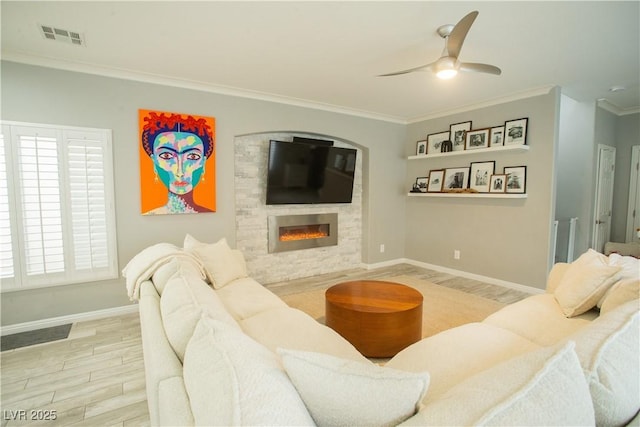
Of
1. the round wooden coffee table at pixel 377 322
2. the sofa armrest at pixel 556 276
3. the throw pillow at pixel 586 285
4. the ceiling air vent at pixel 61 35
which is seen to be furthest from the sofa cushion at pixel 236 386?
the ceiling air vent at pixel 61 35

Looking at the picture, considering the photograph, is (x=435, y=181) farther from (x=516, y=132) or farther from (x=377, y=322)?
(x=377, y=322)

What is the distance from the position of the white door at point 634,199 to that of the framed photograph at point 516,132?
244 cm

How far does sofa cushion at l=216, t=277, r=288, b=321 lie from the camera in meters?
2.29

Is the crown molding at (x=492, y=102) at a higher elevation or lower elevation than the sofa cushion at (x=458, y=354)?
higher

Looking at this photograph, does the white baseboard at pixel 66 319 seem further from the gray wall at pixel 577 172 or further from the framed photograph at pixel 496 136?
the gray wall at pixel 577 172

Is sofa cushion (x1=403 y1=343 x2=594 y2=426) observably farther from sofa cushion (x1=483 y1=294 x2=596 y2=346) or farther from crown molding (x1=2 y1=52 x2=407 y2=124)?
crown molding (x1=2 y1=52 x2=407 y2=124)

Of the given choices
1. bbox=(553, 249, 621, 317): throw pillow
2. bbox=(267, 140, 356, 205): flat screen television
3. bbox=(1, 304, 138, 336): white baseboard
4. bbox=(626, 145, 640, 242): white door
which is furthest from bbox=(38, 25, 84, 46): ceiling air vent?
bbox=(626, 145, 640, 242): white door

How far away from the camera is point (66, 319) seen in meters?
3.12

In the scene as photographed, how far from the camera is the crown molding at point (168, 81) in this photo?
9.44 feet

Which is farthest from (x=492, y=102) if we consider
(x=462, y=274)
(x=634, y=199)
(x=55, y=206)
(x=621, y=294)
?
(x=55, y=206)

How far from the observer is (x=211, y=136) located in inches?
147

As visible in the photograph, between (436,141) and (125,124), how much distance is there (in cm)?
444

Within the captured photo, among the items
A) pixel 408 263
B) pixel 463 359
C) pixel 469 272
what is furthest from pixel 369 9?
pixel 408 263

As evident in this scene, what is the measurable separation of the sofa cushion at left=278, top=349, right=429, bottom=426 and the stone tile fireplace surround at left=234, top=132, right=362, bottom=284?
3528mm
